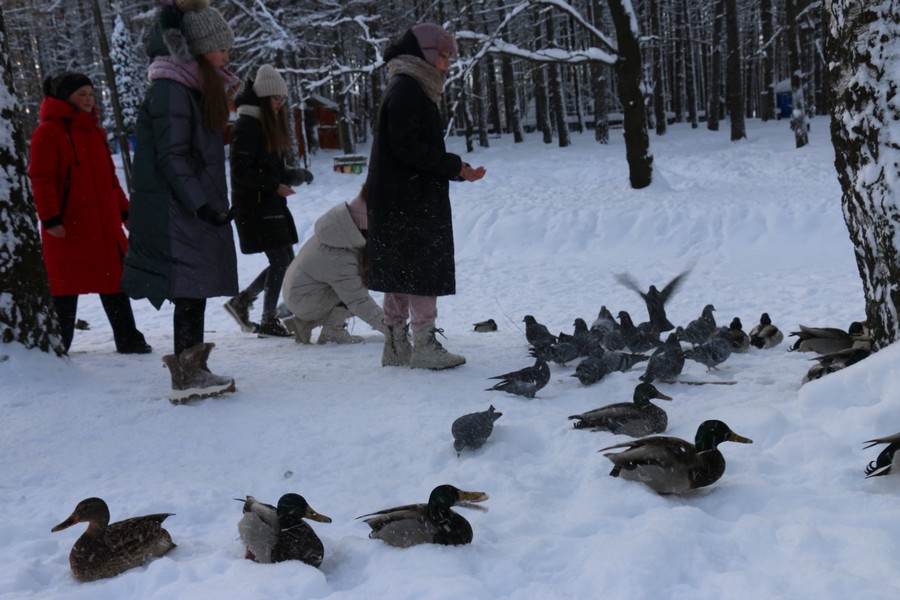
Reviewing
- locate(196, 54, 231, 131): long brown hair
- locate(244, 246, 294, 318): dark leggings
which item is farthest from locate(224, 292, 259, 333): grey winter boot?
locate(196, 54, 231, 131): long brown hair

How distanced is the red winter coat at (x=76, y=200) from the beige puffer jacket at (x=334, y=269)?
4.38 ft

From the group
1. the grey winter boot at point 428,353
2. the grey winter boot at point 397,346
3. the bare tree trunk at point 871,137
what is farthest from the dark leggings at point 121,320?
the bare tree trunk at point 871,137

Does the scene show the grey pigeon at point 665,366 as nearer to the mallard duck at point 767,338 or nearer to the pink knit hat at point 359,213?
the mallard duck at point 767,338

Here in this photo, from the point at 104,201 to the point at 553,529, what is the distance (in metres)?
4.40

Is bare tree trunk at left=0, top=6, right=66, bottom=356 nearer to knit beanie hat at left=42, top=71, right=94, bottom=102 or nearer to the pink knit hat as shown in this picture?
knit beanie hat at left=42, top=71, right=94, bottom=102

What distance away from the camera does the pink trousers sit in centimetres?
503

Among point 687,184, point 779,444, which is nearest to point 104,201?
point 779,444

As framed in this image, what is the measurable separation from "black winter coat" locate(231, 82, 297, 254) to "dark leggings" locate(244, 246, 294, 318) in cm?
15

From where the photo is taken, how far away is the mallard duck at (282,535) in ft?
8.87

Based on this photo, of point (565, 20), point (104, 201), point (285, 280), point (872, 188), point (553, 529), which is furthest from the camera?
point (565, 20)

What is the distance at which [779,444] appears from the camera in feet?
11.1

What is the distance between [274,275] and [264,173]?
1.00 metres

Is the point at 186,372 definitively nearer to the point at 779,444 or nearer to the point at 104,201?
the point at 104,201

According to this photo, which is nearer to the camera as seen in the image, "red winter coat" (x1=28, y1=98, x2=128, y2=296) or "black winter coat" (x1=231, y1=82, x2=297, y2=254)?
"red winter coat" (x1=28, y1=98, x2=128, y2=296)
